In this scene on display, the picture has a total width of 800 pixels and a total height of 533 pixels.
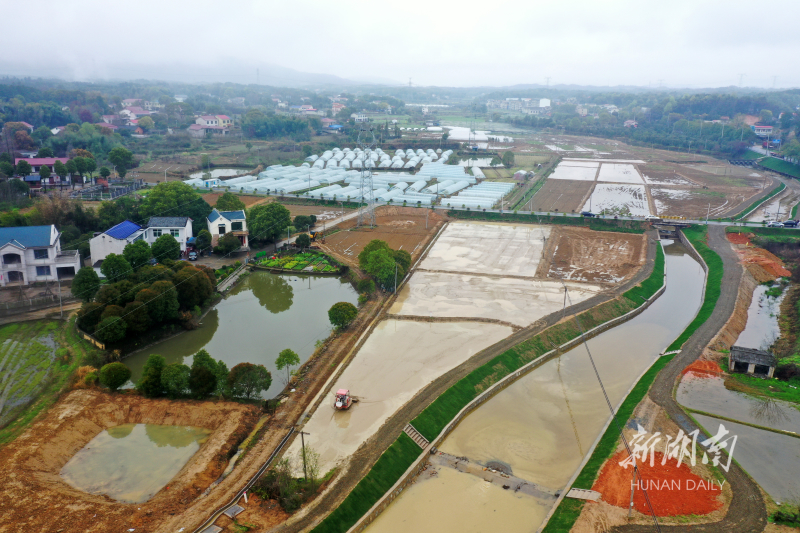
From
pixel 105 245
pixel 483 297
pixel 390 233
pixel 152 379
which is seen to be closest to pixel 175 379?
pixel 152 379

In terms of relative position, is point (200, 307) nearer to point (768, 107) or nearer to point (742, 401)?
point (742, 401)

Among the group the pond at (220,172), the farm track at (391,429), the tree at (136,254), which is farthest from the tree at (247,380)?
the pond at (220,172)

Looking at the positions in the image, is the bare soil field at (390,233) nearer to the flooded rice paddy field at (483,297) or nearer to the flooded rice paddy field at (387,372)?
the flooded rice paddy field at (483,297)

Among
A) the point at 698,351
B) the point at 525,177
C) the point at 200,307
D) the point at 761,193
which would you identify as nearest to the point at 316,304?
the point at 200,307

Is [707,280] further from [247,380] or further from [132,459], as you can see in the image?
[132,459]

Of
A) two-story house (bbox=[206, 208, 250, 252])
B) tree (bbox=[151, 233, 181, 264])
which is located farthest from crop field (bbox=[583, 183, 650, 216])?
tree (bbox=[151, 233, 181, 264])

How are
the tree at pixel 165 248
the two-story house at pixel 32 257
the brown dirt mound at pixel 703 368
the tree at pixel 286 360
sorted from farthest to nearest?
1. the tree at pixel 165 248
2. the two-story house at pixel 32 257
3. the brown dirt mound at pixel 703 368
4. the tree at pixel 286 360

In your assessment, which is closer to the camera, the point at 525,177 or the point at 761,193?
the point at 761,193
